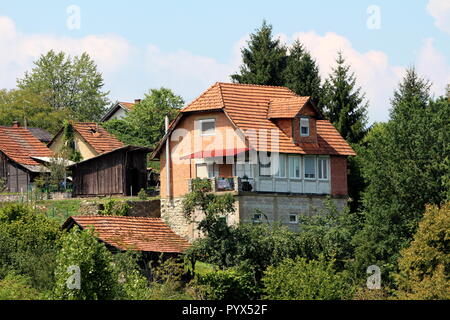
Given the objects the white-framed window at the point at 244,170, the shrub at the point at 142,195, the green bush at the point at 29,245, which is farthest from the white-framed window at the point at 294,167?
the green bush at the point at 29,245

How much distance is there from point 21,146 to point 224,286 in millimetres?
31322

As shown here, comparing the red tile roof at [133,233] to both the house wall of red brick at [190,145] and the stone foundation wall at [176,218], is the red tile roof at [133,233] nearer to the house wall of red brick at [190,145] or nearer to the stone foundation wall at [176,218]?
the stone foundation wall at [176,218]

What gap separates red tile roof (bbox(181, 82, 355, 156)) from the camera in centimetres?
6225

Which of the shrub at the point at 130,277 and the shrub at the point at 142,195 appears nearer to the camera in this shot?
the shrub at the point at 130,277

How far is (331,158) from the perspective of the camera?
64.9 m

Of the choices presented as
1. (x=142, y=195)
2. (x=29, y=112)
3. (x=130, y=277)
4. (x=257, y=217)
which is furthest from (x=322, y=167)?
(x=29, y=112)

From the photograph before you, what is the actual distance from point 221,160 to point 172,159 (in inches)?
135

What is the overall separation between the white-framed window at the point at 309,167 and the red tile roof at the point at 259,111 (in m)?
0.46

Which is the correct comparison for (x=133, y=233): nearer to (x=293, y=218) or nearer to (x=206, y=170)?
(x=206, y=170)

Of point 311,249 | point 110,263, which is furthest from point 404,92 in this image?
point 110,263

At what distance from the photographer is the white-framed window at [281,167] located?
62.2m

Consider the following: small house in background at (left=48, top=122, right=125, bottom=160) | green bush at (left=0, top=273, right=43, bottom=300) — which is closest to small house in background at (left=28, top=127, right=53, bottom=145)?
small house in background at (left=48, top=122, right=125, bottom=160)

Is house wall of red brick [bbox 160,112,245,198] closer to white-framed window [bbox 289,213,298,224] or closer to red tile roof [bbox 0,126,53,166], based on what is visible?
white-framed window [bbox 289,213,298,224]
